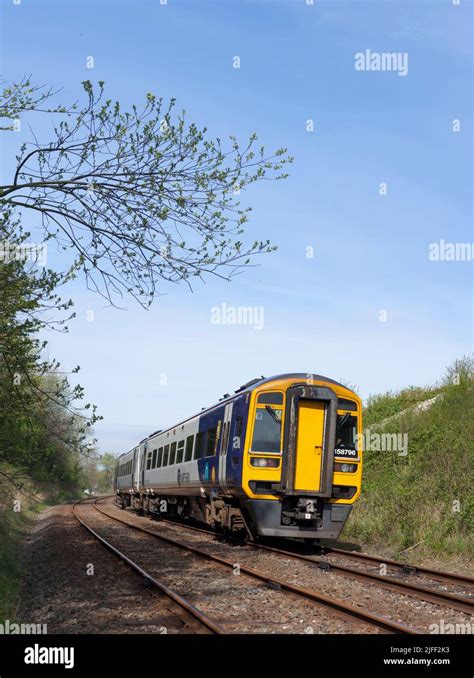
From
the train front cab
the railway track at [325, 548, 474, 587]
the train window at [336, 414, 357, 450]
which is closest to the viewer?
the railway track at [325, 548, 474, 587]

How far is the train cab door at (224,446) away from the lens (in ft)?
51.4

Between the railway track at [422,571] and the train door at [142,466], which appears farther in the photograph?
the train door at [142,466]

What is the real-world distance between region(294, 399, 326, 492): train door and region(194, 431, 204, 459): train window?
4782mm

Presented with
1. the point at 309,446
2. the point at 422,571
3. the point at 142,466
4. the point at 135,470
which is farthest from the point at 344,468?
the point at 135,470

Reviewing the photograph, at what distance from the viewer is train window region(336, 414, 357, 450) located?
14.9 m

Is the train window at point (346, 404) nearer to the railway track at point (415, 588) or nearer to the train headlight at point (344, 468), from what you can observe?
the train headlight at point (344, 468)

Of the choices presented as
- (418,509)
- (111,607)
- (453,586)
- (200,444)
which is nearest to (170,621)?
(111,607)

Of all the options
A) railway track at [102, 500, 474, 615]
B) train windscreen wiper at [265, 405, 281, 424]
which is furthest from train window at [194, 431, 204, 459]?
railway track at [102, 500, 474, 615]

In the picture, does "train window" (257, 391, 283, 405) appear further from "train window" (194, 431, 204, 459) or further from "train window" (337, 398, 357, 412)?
"train window" (194, 431, 204, 459)

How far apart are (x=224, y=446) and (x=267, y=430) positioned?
68.9 inches

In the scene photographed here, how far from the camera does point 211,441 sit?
17609 mm
